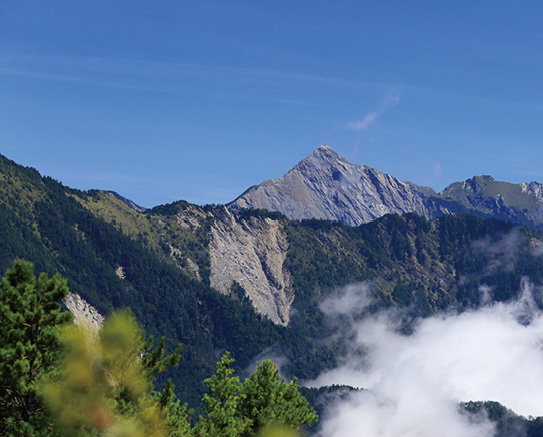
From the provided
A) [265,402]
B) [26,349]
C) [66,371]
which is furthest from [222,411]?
[66,371]

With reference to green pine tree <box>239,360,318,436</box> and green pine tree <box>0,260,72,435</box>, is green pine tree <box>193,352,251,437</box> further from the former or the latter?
green pine tree <box>0,260,72,435</box>

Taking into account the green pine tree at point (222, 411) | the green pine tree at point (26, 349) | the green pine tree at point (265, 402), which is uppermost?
the green pine tree at point (265, 402)

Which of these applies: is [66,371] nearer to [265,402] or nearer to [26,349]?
[26,349]

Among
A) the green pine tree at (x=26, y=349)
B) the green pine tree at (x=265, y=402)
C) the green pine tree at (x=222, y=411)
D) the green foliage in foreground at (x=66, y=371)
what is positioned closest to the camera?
the green foliage in foreground at (x=66, y=371)

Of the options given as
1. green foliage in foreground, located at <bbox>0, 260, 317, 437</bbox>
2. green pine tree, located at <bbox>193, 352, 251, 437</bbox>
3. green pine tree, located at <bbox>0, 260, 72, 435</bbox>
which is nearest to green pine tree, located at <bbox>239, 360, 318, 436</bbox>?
green pine tree, located at <bbox>193, 352, 251, 437</bbox>

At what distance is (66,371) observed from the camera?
45625 mm

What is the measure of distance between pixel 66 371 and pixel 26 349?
9.42 metres

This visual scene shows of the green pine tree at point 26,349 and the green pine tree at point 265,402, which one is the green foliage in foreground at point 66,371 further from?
the green pine tree at point 265,402

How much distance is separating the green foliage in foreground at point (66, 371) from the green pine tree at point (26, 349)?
2.5 inches

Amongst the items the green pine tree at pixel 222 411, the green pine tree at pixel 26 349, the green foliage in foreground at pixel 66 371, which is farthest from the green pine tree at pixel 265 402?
the green pine tree at pixel 26 349

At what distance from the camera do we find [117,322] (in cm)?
4350

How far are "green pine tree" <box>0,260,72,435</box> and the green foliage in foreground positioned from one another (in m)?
0.06

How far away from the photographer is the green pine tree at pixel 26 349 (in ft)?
174

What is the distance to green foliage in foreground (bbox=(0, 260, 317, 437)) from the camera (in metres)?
45.2
